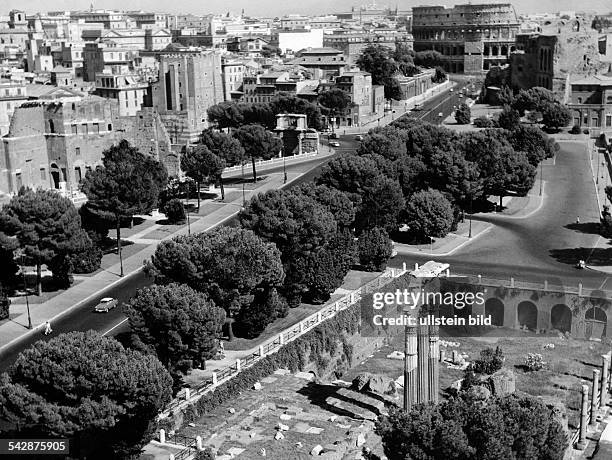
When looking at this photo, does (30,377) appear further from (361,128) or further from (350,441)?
(361,128)

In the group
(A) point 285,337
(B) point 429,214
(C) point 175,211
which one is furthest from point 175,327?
(C) point 175,211

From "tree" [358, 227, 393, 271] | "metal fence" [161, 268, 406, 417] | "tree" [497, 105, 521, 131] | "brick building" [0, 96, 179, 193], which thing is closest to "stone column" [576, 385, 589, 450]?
"metal fence" [161, 268, 406, 417]

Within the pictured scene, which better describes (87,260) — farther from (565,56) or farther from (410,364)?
(565,56)

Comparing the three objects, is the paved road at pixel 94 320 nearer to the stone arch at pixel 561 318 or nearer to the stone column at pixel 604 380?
the stone column at pixel 604 380

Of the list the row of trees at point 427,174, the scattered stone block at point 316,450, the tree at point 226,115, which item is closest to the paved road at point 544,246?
the row of trees at point 427,174

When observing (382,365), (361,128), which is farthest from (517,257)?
(361,128)
